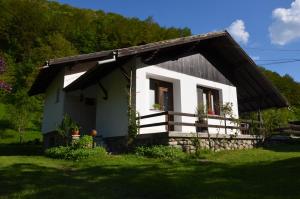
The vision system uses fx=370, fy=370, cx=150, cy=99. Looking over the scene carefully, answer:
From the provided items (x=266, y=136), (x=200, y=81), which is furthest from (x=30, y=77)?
(x=266, y=136)

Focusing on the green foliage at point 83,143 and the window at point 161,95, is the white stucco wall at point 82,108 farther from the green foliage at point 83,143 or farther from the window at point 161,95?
the green foliage at point 83,143

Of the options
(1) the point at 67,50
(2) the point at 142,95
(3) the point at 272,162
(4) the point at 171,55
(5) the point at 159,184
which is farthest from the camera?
(1) the point at 67,50

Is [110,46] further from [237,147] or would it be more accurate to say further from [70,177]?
[70,177]

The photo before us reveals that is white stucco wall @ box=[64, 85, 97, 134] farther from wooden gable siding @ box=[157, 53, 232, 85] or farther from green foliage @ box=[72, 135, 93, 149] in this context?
green foliage @ box=[72, 135, 93, 149]

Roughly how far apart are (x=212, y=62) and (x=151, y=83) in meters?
4.86

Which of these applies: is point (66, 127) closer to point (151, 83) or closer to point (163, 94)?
point (151, 83)

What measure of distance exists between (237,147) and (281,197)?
8.92 m

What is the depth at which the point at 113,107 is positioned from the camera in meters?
17.4

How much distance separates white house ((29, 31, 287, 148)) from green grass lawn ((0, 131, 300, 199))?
2.93 meters

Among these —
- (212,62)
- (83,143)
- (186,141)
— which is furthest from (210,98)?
(83,143)

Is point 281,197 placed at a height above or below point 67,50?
below

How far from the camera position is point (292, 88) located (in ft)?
193

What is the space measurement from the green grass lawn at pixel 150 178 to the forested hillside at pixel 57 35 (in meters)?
34.6

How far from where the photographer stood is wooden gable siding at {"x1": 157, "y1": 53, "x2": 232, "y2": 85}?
18.4 m
